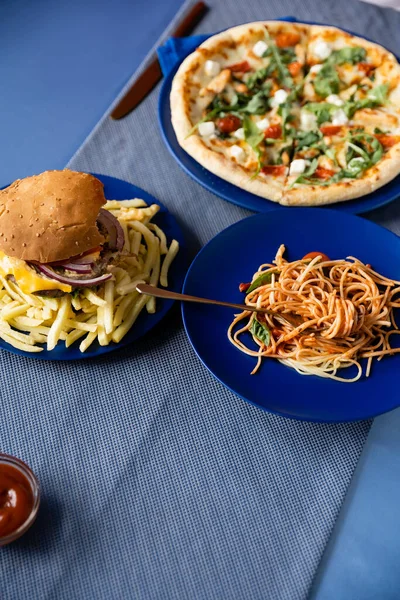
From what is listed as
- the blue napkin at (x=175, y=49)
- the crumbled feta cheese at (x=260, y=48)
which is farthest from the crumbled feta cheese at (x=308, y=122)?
the blue napkin at (x=175, y=49)

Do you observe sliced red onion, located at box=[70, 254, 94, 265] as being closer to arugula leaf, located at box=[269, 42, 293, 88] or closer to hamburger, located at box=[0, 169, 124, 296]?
hamburger, located at box=[0, 169, 124, 296]

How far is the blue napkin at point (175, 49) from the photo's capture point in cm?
478

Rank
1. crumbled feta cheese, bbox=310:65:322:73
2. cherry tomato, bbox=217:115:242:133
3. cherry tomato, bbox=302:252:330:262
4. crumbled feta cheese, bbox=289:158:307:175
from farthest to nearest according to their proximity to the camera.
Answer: crumbled feta cheese, bbox=310:65:322:73 → cherry tomato, bbox=217:115:242:133 → crumbled feta cheese, bbox=289:158:307:175 → cherry tomato, bbox=302:252:330:262

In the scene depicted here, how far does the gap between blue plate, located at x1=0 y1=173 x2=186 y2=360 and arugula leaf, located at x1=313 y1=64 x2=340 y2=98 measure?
174 centimetres

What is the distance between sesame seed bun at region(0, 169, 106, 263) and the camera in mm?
3094

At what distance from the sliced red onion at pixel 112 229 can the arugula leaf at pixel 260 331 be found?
0.89 metres

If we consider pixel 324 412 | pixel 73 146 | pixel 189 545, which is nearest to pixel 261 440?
pixel 324 412

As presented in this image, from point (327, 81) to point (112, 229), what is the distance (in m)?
2.37

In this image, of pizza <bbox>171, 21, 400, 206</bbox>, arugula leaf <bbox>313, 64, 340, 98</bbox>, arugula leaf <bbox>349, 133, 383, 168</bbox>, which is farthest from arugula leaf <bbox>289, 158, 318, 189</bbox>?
arugula leaf <bbox>313, 64, 340, 98</bbox>

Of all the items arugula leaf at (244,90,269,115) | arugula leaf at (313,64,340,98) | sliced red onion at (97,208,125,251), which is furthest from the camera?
arugula leaf at (313,64,340,98)

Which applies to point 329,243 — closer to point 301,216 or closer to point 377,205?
point 301,216

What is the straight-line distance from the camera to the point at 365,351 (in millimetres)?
3248

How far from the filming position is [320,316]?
327 cm

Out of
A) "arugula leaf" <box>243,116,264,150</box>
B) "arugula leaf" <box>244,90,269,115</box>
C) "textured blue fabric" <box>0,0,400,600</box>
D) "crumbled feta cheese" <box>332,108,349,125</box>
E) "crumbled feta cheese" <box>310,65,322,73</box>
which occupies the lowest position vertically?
"textured blue fabric" <box>0,0,400,600</box>
